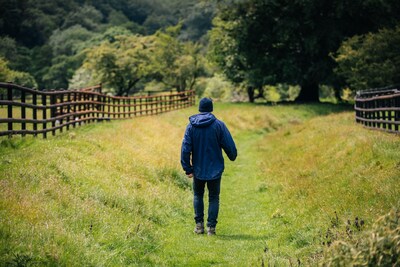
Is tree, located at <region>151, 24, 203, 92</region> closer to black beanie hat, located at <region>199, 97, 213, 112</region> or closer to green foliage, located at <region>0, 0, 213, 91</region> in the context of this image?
green foliage, located at <region>0, 0, 213, 91</region>

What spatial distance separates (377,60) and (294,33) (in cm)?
1186

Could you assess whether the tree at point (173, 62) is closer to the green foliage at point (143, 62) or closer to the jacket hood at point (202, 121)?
the green foliage at point (143, 62)

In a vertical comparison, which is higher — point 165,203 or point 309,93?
point 309,93

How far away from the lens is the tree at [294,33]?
1428 inches

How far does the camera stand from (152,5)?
134375 mm

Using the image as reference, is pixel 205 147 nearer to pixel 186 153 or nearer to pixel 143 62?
pixel 186 153

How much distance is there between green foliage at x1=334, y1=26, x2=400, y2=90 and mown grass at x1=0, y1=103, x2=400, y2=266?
1197 cm

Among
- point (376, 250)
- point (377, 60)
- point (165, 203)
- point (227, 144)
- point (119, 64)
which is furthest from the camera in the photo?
point (119, 64)

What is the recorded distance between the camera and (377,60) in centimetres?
2836

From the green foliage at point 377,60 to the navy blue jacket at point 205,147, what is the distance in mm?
19731

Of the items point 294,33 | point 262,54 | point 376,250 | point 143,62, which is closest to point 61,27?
point 143,62

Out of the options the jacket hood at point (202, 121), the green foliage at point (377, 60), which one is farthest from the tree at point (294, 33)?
the jacket hood at point (202, 121)

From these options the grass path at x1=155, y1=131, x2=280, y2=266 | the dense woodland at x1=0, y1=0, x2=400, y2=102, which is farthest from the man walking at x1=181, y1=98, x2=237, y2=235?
the dense woodland at x1=0, y1=0, x2=400, y2=102

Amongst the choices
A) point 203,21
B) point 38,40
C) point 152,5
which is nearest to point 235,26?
point 38,40
